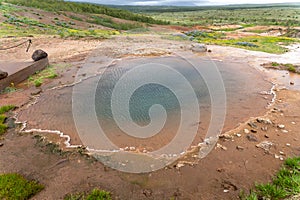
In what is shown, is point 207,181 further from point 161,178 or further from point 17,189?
point 17,189

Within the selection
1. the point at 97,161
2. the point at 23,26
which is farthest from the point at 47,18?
the point at 97,161

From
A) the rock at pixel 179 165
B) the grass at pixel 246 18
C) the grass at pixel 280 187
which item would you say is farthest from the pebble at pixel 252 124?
the grass at pixel 246 18

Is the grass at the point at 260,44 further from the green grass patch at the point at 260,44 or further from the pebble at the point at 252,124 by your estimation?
the pebble at the point at 252,124

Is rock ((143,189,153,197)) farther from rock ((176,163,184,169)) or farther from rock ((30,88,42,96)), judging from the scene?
rock ((30,88,42,96))

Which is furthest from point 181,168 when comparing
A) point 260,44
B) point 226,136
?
point 260,44

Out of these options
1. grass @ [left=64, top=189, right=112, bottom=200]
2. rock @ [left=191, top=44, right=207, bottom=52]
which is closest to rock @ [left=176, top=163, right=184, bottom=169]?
grass @ [left=64, top=189, right=112, bottom=200]

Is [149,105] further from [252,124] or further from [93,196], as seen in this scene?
[93,196]

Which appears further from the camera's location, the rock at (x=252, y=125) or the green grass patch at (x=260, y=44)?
the green grass patch at (x=260, y=44)
